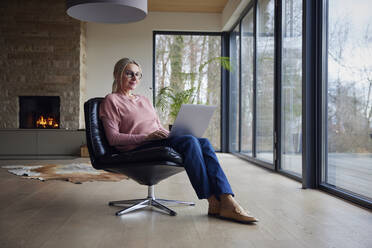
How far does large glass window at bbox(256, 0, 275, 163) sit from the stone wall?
329 centimetres

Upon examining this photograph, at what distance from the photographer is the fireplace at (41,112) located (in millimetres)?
7000

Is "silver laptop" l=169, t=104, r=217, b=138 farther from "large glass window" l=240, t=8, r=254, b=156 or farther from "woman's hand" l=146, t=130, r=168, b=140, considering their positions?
"large glass window" l=240, t=8, r=254, b=156

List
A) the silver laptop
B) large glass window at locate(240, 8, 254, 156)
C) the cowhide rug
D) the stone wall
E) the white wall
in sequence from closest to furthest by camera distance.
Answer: the silver laptop
the cowhide rug
large glass window at locate(240, 8, 254, 156)
the stone wall
the white wall

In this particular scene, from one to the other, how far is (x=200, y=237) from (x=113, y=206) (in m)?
0.98

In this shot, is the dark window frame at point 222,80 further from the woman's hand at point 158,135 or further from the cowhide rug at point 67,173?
the woman's hand at point 158,135

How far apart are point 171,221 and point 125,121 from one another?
737 mm

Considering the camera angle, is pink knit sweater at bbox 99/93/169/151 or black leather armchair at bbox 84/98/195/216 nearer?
black leather armchair at bbox 84/98/195/216

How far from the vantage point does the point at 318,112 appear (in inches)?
140

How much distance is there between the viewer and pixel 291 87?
4.31m

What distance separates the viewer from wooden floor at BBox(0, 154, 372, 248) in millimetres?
1943

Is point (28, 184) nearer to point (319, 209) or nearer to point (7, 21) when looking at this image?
point (319, 209)

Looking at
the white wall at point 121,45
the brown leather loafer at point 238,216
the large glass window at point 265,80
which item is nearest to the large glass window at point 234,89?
the white wall at point 121,45

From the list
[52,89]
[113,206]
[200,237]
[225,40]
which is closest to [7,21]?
[52,89]

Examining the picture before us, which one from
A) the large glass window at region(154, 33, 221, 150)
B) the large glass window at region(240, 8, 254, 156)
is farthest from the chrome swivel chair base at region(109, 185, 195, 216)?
the large glass window at region(154, 33, 221, 150)
